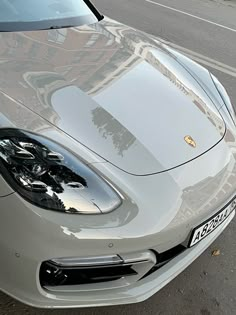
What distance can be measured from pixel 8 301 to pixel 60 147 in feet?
2.75

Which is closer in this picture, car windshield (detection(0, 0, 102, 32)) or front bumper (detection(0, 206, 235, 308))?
front bumper (detection(0, 206, 235, 308))

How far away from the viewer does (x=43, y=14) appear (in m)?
2.69

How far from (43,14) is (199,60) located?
364 cm

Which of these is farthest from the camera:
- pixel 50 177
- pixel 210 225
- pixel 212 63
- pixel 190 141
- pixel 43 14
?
pixel 212 63

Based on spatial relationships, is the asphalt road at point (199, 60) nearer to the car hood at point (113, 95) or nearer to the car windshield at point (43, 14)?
the car hood at point (113, 95)

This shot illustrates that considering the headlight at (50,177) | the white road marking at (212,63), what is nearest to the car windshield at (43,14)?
the headlight at (50,177)

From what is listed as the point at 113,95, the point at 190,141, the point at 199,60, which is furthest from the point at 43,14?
the point at 199,60

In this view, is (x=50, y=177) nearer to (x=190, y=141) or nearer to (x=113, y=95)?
(x=113, y=95)

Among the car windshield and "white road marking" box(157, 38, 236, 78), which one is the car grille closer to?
the car windshield

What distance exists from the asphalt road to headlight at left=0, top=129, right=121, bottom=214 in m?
0.71

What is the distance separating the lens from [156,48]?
116 inches

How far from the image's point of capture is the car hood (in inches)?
76.0

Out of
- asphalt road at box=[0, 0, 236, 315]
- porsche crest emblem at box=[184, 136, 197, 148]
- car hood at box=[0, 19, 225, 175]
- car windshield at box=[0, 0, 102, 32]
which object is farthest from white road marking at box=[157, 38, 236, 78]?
porsche crest emblem at box=[184, 136, 197, 148]

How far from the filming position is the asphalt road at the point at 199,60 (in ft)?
7.32
